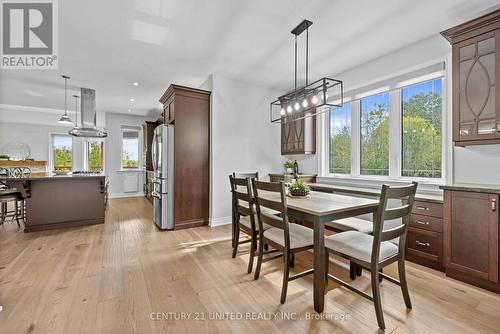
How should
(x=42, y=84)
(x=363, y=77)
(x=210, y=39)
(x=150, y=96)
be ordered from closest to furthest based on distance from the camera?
(x=210, y=39)
(x=363, y=77)
(x=42, y=84)
(x=150, y=96)

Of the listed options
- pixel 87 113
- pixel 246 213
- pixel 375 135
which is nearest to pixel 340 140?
pixel 375 135

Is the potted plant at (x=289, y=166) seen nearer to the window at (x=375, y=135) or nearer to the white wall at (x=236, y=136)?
the white wall at (x=236, y=136)

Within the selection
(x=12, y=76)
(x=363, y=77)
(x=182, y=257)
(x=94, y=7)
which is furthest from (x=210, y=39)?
(x=12, y=76)

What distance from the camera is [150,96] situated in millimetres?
5566

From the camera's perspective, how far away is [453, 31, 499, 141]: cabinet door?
222cm

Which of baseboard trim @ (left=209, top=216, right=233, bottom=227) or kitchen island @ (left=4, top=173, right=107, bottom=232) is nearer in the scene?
kitchen island @ (left=4, top=173, right=107, bottom=232)

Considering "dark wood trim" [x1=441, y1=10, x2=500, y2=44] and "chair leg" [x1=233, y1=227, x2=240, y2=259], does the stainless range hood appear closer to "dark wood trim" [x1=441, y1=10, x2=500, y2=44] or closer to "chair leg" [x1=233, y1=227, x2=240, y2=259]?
"chair leg" [x1=233, y1=227, x2=240, y2=259]

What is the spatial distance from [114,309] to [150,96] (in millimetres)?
4958

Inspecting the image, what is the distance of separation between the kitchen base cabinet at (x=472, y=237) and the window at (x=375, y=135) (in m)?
1.32

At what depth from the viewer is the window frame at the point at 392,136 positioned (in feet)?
9.27

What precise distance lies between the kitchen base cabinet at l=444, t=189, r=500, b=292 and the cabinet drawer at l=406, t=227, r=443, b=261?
0.36 ft

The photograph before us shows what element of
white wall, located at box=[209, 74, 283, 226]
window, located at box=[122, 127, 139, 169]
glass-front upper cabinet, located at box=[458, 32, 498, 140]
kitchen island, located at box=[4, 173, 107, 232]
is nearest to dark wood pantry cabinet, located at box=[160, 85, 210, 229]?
white wall, located at box=[209, 74, 283, 226]

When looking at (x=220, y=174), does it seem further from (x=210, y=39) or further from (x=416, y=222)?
(x=416, y=222)

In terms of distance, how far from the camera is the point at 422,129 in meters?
3.12
